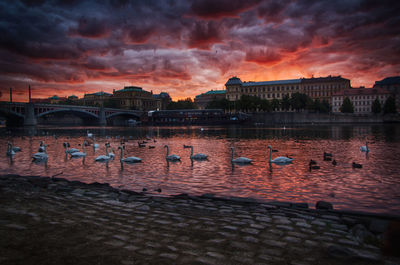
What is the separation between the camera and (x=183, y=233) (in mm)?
5500

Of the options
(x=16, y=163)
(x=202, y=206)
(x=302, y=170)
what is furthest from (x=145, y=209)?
(x=16, y=163)

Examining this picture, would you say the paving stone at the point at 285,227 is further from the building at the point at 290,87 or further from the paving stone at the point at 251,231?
the building at the point at 290,87

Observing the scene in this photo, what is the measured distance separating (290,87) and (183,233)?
6395 inches

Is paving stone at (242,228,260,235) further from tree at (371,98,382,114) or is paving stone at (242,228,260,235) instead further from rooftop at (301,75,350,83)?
rooftop at (301,75,350,83)

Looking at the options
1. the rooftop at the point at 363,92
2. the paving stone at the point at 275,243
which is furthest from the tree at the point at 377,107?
the paving stone at the point at 275,243

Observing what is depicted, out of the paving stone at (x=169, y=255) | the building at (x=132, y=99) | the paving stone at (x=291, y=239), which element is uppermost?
the building at (x=132, y=99)

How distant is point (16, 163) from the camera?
18.3 metres

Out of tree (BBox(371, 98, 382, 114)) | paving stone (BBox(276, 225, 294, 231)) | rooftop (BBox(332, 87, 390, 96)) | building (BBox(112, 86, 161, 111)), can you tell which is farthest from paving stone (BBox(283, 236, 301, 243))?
building (BBox(112, 86, 161, 111))

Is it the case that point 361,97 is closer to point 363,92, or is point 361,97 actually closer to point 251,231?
point 363,92

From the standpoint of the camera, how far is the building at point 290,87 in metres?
147

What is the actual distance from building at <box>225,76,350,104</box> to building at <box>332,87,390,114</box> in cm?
1084

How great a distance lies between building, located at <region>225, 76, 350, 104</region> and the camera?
14725 cm

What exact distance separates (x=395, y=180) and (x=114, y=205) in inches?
488

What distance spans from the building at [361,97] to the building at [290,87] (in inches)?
427
